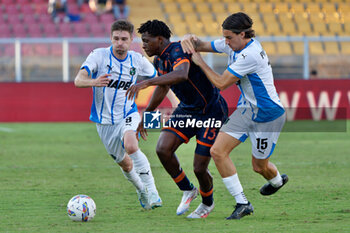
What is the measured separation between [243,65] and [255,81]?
0.25 metres

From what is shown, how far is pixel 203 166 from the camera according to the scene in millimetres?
6711

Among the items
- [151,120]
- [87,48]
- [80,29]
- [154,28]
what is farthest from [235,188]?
[80,29]

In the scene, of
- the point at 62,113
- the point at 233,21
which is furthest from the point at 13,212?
the point at 62,113

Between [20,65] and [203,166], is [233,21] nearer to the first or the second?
[203,166]

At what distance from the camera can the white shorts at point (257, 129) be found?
673 centimetres

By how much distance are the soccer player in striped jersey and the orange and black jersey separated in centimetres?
24

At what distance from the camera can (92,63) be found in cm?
737

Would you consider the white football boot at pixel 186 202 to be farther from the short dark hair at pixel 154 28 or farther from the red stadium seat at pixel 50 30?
the red stadium seat at pixel 50 30

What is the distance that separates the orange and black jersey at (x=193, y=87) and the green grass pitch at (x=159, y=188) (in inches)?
45.1

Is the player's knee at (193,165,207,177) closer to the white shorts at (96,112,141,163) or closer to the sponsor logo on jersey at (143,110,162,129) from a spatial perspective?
the sponsor logo on jersey at (143,110,162,129)

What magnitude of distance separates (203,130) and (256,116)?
22.0 inches

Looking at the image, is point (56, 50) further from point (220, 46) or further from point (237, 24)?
point (237, 24)

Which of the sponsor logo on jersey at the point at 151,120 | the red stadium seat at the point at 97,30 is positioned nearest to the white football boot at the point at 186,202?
the sponsor logo on jersey at the point at 151,120

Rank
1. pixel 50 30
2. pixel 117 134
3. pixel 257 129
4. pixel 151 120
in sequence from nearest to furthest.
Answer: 1. pixel 257 129
2. pixel 151 120
3. pixel 117 134
4. pixel 50 30
